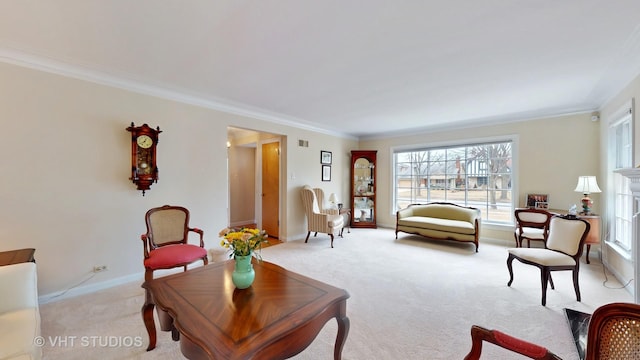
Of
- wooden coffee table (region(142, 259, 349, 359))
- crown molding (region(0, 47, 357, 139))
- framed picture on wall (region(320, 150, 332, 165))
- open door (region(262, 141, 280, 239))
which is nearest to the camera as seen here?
wooden coffee table (region(142, 259, 349, 359))

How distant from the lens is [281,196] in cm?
523

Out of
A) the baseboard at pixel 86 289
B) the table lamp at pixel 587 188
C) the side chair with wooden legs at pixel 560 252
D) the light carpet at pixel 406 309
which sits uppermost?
the table lamp at pixel 587 188

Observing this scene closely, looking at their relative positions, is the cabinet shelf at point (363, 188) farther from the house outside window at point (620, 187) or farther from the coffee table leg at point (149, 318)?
the coffee table leg at point (149, 318)

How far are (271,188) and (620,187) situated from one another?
5.51 meters

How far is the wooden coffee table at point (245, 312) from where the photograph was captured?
4.07 feet

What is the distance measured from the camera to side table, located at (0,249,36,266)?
2.08 meters

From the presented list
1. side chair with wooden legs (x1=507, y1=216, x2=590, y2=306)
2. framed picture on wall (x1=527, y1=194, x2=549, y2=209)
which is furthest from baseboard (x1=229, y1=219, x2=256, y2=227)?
framed picture on wall (x1=527, y1=194, x2=549, y2=209)

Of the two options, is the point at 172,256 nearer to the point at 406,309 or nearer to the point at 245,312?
the point at 245,312

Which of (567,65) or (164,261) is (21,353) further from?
(567,65)

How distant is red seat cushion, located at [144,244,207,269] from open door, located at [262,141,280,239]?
2.62 metres

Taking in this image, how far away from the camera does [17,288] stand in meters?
1.66

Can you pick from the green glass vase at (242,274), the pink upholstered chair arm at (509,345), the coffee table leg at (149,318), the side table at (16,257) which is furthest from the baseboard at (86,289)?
the pink upholstered chair arm at (509,345)

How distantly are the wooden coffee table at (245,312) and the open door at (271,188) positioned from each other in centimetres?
336

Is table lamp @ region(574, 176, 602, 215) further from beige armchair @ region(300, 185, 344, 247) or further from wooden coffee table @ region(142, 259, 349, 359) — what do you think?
wooden coffee table @ region(142, 259, 349, 359)
